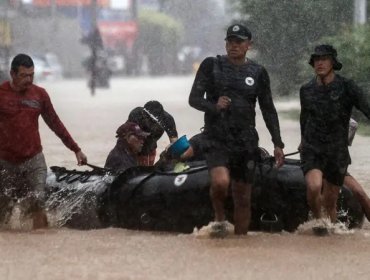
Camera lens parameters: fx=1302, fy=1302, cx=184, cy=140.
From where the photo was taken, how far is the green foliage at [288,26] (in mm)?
28609

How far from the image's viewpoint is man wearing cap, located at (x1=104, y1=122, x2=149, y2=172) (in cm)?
1067

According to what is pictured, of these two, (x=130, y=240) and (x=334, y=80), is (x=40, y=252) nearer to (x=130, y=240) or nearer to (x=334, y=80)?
(x=130, y=240)

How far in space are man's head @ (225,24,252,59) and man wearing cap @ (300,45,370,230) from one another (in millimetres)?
520

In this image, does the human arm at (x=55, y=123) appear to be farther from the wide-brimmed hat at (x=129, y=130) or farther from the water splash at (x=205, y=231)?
the water splash at (x=205, y=231)

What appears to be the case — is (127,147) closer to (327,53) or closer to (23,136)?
(23,136)

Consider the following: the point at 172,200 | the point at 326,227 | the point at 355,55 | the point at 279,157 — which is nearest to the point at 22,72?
the point at 172,200

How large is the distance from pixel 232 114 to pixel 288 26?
19805mm

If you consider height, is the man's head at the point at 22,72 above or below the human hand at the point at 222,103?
above

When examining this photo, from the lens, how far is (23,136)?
991 cm

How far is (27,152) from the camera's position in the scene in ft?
32.7

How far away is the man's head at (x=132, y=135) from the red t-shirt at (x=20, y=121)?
0.81m

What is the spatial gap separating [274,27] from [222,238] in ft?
65.3

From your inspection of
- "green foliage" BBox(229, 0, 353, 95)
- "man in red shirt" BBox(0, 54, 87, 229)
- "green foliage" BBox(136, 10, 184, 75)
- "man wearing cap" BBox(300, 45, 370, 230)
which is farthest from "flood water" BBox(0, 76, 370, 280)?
"green foliage" BBox(136, 10, 184, 75)

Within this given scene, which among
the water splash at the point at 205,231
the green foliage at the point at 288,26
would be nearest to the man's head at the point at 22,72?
the water splash at the point at 205,231
